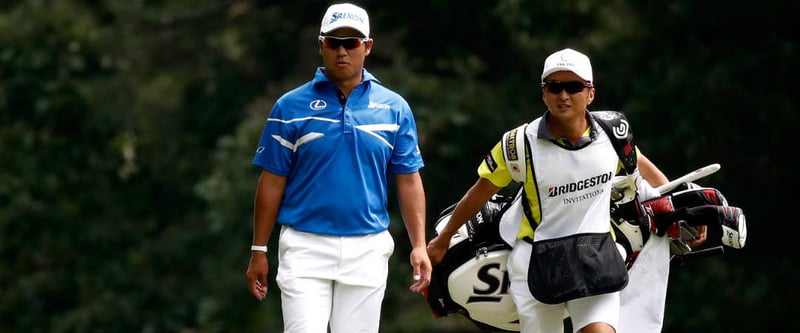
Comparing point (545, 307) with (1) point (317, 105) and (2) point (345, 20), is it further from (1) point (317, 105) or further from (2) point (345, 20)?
(2) point (345, 20)

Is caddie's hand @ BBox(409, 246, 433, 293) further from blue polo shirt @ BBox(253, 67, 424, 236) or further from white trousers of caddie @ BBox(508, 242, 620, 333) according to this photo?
white trousers of caddie @ BBox(508, 242, 620, 333)

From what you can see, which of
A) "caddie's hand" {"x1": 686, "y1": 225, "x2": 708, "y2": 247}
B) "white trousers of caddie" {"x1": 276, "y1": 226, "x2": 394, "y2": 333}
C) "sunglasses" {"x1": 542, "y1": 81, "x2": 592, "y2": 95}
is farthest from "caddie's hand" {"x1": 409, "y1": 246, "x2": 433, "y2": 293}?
"caddie's hand" {"x1": 686, "y1": 225, "x2": 708, "y2": 247}

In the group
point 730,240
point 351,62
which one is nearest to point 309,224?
point 351,62

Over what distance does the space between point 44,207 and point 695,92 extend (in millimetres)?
10798

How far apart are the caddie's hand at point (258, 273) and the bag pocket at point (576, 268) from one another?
117 cm

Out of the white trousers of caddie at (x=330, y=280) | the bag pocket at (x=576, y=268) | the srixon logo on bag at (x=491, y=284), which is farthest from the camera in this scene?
the srixon logo on bag at (x=491, y=284)

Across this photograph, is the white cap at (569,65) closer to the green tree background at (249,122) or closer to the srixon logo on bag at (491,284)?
the srixon logo on bag at (491,284)

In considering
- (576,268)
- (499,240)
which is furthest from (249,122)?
(576,268)

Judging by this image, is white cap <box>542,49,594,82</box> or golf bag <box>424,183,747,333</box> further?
golf bag <box>424,183,747,333</box>

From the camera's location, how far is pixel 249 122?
20422 mm

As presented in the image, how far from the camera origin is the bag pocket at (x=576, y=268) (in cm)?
687

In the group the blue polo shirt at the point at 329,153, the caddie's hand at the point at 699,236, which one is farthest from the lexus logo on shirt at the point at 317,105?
the caddie's hand at the point at 699,236

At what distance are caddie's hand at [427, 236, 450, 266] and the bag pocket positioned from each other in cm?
60

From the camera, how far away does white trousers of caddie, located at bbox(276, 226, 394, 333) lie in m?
6.77
